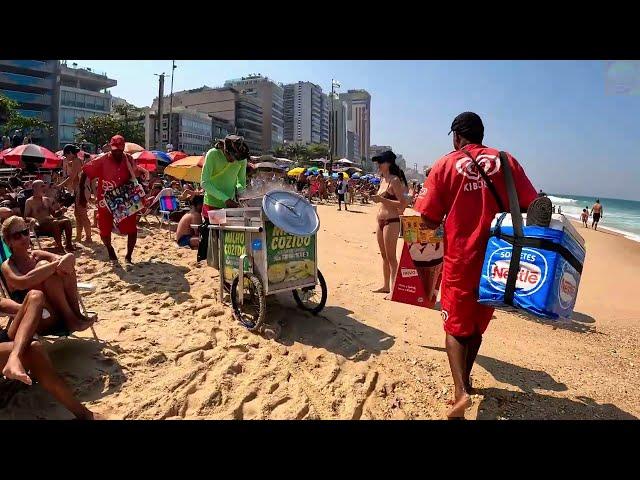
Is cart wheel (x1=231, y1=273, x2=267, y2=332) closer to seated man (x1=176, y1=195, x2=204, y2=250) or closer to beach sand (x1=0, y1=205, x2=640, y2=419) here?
beach sand (x1=0, y1=205, x2=640, y2=419)

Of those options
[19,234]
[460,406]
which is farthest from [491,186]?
[19,234]

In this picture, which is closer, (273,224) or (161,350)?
(161,350)

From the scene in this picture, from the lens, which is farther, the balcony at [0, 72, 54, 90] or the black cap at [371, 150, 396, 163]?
the balcony at [0, 72, 54, 90]

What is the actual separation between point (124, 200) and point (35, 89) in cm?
6545

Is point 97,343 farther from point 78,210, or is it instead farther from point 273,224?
point 78,210

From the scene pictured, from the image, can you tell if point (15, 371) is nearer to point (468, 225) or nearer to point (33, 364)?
point (33, 364)

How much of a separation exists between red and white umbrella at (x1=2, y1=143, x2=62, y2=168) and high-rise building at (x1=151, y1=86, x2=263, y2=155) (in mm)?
68089

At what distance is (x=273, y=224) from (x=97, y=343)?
1.57 m

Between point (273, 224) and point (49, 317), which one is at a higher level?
point (273, 224)

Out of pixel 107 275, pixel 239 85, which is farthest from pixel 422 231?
pixel 239 85

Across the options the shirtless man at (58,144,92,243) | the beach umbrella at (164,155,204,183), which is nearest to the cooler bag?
the shirtless man at (58,144,92,243)

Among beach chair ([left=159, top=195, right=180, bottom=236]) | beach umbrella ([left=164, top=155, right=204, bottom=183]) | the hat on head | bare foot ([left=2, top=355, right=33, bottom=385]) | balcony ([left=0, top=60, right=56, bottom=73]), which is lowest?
bare foot ([left=2, top=355, right=33, bottom=385])

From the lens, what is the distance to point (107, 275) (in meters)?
4.64

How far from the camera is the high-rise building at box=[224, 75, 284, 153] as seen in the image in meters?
91.1
